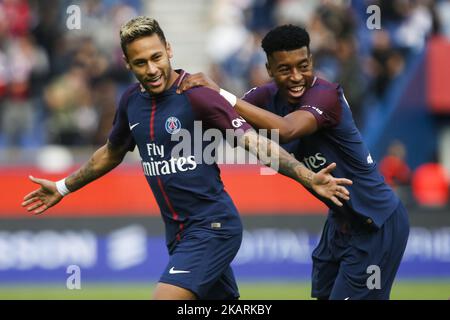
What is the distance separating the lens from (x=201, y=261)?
277 inches

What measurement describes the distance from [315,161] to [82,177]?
6.22ft

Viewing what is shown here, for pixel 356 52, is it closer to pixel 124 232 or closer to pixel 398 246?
pixel 124 232

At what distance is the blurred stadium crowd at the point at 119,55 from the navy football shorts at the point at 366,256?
8410mm

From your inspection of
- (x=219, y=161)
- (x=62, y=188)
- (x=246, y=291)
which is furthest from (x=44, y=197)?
(x=219, y=161)

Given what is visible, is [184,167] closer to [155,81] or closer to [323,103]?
[155,81]

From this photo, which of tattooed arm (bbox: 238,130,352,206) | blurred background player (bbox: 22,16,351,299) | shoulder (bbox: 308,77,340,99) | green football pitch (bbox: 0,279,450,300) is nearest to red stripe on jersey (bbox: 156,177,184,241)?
blurred background player (bbox: 22,16,351,299)

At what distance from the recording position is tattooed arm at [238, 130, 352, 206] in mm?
6758

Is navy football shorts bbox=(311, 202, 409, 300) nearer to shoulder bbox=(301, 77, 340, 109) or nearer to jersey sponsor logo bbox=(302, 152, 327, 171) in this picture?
jersey sponsor logo bbox=(302, 152, 327, 171)

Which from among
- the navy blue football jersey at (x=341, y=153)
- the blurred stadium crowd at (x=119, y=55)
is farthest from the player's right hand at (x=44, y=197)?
the blurred stadium crowd at (x=119, y=55)

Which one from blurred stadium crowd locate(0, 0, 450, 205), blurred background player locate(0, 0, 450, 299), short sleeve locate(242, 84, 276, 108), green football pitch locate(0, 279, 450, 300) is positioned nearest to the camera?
short sleeve locate(242, 84, 276, 108)

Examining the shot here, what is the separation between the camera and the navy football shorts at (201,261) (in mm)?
6945

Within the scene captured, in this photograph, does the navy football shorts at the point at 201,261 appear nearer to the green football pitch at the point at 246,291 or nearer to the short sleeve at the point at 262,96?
the short sleeve at the point at 262,96
